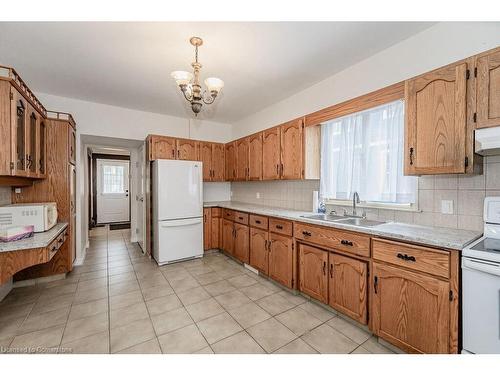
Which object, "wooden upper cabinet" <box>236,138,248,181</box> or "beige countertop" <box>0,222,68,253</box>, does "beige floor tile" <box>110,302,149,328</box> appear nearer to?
"beige countertop" <box>0,222,68,253</box>

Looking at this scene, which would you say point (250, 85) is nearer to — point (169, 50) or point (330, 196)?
point (169, 50)

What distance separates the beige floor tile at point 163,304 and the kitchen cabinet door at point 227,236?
132 centimetres

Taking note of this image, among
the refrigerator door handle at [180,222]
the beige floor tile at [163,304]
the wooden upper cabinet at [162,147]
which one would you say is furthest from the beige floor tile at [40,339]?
the wooden upper cabinet at [162,147]

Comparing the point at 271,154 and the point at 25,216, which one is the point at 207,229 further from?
the point at 25,216

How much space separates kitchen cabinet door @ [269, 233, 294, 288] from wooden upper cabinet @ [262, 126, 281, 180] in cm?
90

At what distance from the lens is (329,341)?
1756 millimetres

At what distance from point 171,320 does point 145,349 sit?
0.37 meters

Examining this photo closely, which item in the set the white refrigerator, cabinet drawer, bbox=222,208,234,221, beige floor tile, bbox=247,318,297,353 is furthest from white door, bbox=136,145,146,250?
beige floor tile, bbox=247,318,297,353

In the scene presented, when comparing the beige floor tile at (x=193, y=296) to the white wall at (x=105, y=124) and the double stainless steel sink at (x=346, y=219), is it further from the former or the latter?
the white wall at (x=105, y=124)

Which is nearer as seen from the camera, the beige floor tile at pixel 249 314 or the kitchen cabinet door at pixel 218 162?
the beige floor tile at pixel 249 314

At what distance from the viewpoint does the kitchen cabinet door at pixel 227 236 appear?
365 centimetres

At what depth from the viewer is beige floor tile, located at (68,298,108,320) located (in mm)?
2121

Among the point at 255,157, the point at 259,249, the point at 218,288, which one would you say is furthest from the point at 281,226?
the point at 255,157

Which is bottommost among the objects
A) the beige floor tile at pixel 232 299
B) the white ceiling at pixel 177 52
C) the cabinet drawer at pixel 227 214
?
the beige floor tile at pixel 232 299
